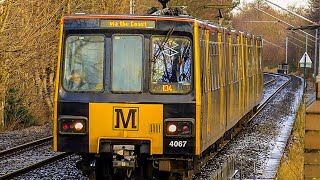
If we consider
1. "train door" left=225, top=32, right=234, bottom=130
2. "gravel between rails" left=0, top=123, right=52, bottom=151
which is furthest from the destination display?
"gravel between rails" left=0, top=123, right=52, bottom=151

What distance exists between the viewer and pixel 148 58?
11.6 m

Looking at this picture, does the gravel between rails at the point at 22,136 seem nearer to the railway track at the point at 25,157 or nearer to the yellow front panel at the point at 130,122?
the railway track at the point at 25,157

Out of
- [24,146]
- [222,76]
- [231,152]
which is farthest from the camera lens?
[24,146]

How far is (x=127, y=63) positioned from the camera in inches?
459

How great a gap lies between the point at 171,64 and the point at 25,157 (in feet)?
18.1

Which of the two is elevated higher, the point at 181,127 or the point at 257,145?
the point at 181,127

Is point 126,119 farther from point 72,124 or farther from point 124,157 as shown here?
point 72,124

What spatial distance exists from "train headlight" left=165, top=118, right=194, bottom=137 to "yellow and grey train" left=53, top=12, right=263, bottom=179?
1cm

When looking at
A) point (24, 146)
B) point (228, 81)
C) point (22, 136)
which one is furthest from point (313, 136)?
point (22, 136)

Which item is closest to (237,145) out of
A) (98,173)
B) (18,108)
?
(98,173)

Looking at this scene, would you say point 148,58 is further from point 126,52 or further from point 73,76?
point 73,76

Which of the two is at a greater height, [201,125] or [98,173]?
[201,125]

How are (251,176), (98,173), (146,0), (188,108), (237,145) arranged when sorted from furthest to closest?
(146,0)
(237,145)
(251,176)
(98,173)
(188,108)

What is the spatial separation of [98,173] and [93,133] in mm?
1037
